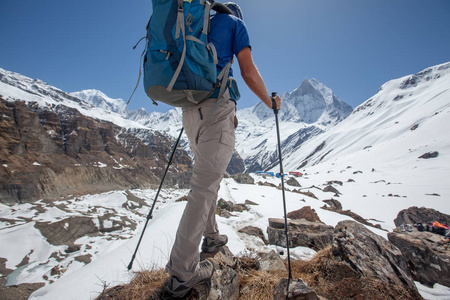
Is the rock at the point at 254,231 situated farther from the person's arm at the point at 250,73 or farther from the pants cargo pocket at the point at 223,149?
the person's arm at the point at 250,73

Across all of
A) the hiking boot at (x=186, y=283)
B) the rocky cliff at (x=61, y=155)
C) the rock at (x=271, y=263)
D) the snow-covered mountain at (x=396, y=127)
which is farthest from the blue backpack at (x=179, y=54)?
the rocky cliff at (x=61, y=155)

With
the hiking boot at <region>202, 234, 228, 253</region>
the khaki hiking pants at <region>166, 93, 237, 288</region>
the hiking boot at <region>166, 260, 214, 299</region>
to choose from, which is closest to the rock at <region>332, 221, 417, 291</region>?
the hiking boot at <region>202, 234, 228, 253</region>

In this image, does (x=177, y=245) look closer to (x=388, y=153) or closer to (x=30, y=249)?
(x=30, y=249)

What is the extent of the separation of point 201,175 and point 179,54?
1160 mm

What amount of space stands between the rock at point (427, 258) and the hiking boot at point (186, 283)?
10.4 ft

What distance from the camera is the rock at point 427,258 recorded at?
3.21 m

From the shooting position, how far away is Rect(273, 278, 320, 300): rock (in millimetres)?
1893

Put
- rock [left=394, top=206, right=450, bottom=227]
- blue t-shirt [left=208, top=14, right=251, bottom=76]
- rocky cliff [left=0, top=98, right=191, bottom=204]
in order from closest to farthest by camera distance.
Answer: blue t-shirt [left=208, top=14, right=251, bottom=76], rock [left=394, top=206, right=450, bottom=227], rocky cliff [left=0, top=98, right=191, bottom=204]

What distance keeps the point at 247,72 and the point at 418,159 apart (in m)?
40.8

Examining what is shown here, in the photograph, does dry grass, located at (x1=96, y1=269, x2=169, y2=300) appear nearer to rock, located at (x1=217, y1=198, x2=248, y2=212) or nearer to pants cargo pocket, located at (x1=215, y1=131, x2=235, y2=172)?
pants cargo pocket, located at (x1=215, y1=131, x2=235, y2=172)

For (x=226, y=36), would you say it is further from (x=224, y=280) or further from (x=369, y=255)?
(x=369, y=255)

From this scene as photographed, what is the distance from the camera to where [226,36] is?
7.14 feet

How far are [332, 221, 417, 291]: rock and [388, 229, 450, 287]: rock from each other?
1.43 feet

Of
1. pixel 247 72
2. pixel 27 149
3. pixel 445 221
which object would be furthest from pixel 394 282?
pixel 27 149
